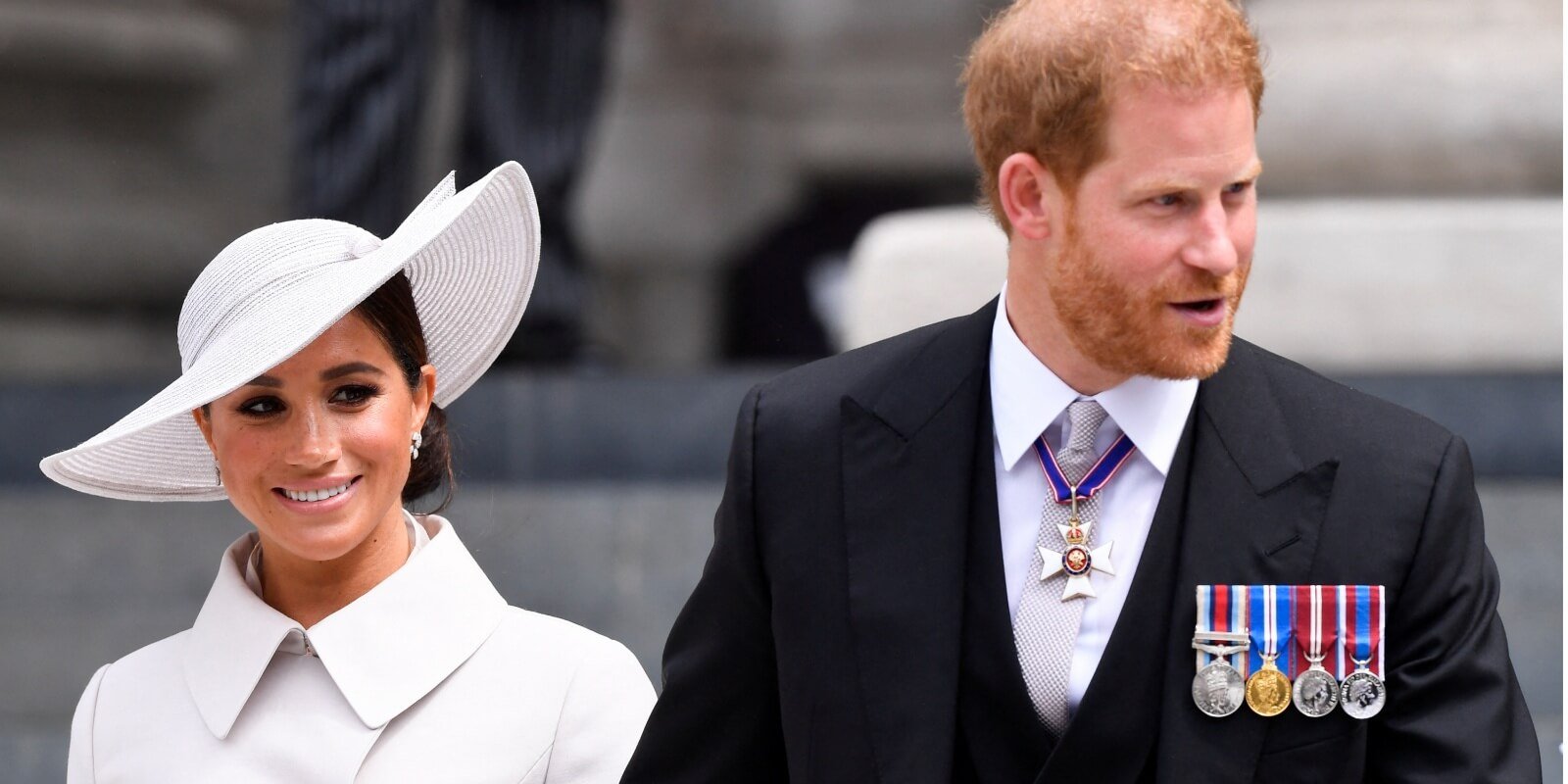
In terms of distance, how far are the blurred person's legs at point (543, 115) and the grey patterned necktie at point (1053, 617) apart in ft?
15.9

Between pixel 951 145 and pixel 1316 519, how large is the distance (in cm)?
988

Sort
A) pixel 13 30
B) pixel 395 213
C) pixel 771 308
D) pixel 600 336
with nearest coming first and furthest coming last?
pixel 395 213 < pixel 13 30 < pixel 600 336 < pixel 771 308

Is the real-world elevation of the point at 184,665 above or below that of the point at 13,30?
below

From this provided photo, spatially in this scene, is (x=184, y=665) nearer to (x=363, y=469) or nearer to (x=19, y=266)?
(x=363, y=469)

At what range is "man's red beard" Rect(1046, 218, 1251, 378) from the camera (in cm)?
276

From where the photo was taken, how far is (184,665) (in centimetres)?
343

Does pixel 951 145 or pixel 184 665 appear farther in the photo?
pixel 951 145

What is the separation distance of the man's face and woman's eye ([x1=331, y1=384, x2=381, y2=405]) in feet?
3.50

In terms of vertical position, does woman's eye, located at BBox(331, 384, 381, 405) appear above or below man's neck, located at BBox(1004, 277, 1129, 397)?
below

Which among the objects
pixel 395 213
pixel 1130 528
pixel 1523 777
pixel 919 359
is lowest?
pixel 1523 777

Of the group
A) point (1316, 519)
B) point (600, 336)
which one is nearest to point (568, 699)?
point (1316, 519)

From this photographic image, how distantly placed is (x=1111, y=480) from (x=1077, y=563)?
0.44 feet

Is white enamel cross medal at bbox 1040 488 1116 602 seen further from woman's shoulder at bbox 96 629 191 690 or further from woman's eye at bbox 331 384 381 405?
woman's shoulder at bbox 96 629 191 690

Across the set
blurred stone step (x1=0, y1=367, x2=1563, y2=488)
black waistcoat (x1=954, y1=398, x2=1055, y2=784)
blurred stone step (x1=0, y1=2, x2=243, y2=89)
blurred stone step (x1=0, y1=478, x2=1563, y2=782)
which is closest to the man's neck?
black waistcoat (x1=954, y1=398, x2=1055, y2=784)
